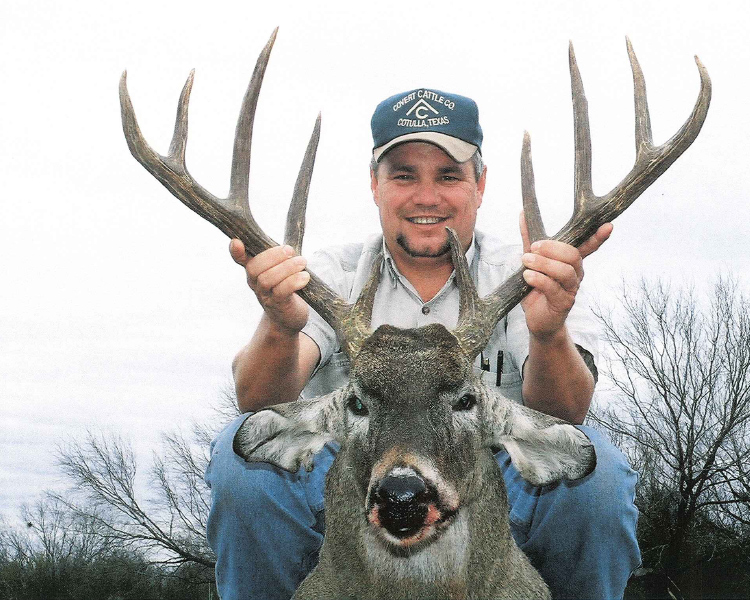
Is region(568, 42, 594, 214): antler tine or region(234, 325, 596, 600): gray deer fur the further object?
region(568, 42, 594, 214): antler tine

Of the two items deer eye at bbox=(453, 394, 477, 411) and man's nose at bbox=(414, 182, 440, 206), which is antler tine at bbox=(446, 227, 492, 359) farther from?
man's nose at bbox=(414, 182, 440, 206)

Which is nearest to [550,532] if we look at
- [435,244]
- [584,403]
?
[584,403]

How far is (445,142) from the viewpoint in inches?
212

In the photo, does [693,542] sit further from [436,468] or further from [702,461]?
[436,468]

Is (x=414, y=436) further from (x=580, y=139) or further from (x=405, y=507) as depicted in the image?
(x=580, y=139)

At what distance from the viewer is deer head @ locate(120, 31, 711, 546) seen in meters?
3.44

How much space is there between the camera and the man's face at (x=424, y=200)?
545 centimetres

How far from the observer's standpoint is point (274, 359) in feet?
15.2

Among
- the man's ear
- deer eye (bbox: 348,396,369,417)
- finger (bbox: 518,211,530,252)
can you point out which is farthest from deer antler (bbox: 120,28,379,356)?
the man's ear

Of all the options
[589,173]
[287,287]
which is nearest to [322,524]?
[287,287]

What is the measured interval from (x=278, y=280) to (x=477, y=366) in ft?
3.79

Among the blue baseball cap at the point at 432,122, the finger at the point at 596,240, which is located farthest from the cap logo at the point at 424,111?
the finger at the point at 596,240

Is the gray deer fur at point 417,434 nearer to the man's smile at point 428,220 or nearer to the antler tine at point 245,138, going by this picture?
the antler tine at point 245,138

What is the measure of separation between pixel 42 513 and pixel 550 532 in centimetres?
3617
